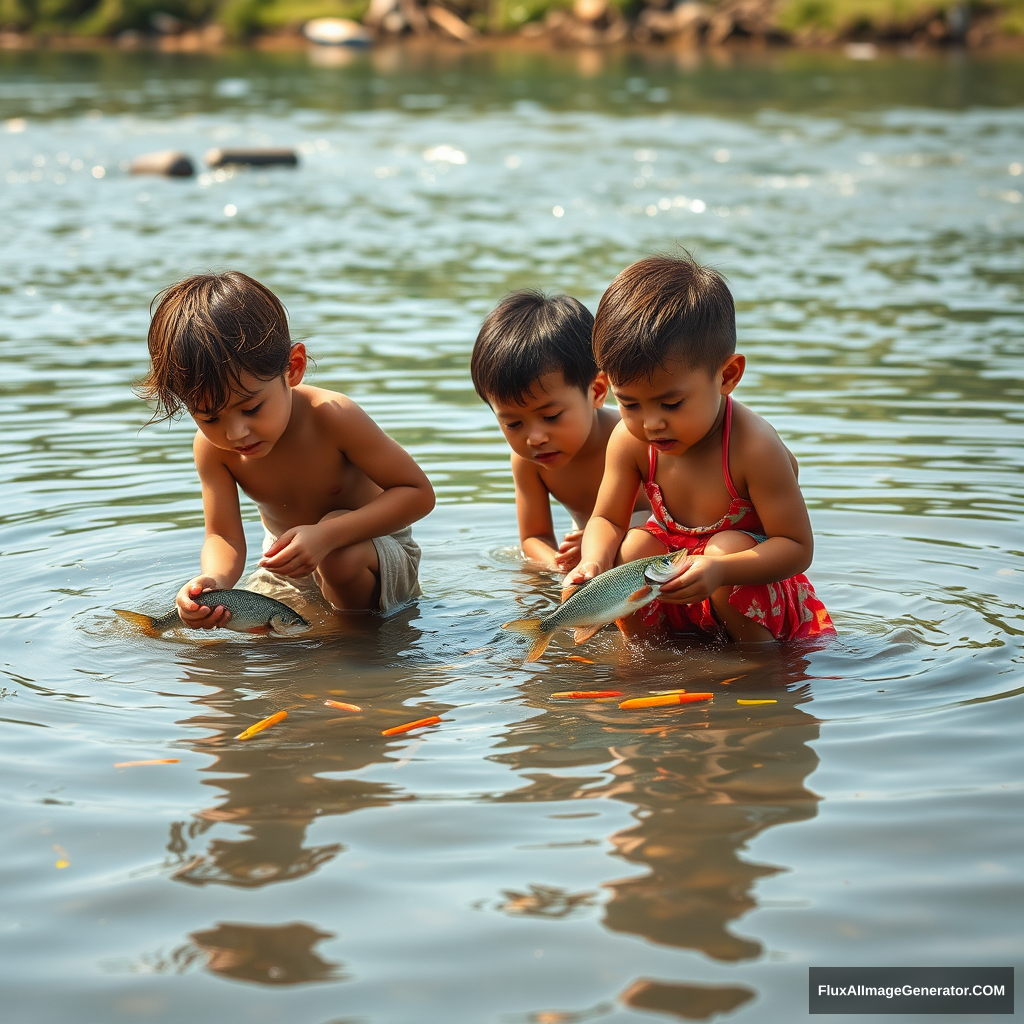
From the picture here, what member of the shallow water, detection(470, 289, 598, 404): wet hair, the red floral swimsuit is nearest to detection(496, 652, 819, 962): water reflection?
the shallow water

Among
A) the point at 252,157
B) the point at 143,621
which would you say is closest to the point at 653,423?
the point at 143,621

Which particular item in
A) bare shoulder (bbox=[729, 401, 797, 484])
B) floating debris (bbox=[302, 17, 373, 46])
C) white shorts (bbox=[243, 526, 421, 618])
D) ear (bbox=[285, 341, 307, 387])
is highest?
floating debris (bbox=[302, 17, 373, 46])

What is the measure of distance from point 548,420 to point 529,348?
33cm

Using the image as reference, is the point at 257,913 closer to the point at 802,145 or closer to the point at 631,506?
the point at 631,506

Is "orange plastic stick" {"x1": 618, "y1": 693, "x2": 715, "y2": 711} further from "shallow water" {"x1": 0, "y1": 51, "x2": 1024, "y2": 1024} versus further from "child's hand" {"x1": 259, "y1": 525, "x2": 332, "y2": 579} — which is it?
"child's hand" {"x1": 259, "y1": 525, "x2": 332, "y2": 579}

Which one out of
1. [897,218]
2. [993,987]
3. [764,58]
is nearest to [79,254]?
[897,218]

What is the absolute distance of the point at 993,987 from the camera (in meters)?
2.91

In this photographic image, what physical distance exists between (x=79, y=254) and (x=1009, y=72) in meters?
29.5

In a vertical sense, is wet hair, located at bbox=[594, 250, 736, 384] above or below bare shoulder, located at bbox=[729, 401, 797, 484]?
above

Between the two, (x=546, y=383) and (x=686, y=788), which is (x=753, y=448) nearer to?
(x=546, y=383)

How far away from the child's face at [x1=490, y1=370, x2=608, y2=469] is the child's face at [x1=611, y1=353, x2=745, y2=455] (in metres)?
0.70

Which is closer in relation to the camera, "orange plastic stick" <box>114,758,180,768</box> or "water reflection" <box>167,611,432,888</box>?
"water reflection" <box>167,611,432,888</box>

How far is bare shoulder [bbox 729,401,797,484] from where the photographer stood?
4785 mm

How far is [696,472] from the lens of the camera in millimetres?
5027
